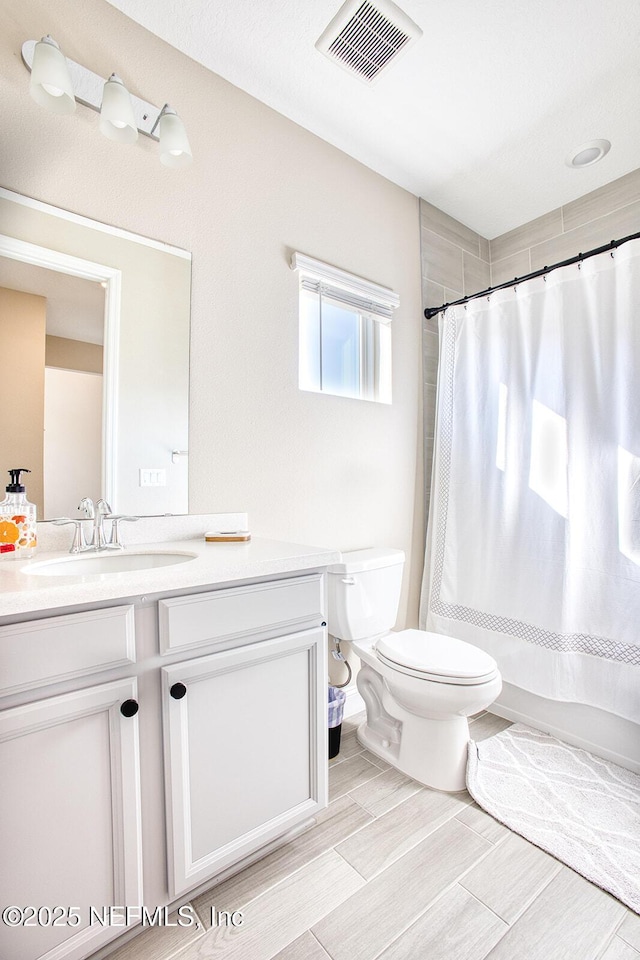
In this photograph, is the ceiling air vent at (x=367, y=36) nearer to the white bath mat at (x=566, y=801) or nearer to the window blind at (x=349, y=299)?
the window blind at (x=349, y=299)

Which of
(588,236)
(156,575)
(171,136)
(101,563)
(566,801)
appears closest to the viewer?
(156,575)

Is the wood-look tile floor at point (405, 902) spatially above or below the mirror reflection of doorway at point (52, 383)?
below

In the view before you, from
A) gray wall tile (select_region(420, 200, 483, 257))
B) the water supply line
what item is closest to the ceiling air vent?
gray wall tile (select_region(420, 200, 483, 257))

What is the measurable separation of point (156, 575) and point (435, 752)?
1213mm

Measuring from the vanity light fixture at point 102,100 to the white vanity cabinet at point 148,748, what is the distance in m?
1.32

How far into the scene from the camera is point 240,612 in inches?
43.6

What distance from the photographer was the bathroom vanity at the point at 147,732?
840 millimetres

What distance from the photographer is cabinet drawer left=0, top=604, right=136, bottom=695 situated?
2.68 ft

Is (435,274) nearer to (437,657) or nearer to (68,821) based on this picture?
(437,657)

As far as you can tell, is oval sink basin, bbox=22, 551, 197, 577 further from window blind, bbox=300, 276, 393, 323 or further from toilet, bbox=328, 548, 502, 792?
window blind, bbox=300, 276, 393, 323

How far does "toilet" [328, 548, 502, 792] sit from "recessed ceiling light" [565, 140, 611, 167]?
1937mm

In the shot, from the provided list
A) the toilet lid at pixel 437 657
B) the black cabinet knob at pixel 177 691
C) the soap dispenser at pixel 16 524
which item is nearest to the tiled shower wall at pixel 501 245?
the toilet lid at pixel 437 657

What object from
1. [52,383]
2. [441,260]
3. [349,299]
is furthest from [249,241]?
[441,260]

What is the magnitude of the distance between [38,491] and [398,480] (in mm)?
1523
